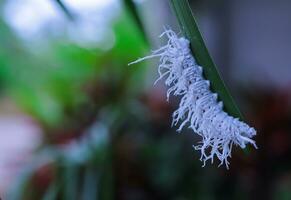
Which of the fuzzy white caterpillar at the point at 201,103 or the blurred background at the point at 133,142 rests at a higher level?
the blurred background at the point at 133,142

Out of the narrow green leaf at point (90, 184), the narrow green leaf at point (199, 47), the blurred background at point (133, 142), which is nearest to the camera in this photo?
the narrow green leaf at point (199, 47)

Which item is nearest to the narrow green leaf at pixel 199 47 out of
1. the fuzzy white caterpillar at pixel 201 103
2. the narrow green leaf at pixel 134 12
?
the fuzzy white caterpillar at pixel 201 103

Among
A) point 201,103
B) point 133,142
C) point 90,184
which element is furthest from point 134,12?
point 133,142

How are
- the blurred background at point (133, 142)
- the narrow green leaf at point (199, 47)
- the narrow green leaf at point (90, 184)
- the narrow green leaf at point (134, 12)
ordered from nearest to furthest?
1. the narrow green leaf at point (199, 47)
2. the narrow green leaf at point (134, 12)
3. the narrow green leaf at point (90, 184)
4. the blurred background at point (133, 142)

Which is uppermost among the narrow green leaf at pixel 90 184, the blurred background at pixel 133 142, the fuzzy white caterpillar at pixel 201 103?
the blurred background at pixel 133 142

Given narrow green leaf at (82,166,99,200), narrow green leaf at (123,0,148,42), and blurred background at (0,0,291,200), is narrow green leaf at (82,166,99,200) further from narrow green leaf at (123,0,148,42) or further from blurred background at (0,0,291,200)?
narrow green leaf at (123,0,148,42)

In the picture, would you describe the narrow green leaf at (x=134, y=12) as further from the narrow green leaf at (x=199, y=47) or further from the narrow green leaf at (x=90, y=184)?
the narrow green leaf at (x=90, y=184)

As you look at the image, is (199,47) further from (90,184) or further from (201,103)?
(90,184)

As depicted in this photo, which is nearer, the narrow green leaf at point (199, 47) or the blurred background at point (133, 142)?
the narrow green leaf at point (199, 47)

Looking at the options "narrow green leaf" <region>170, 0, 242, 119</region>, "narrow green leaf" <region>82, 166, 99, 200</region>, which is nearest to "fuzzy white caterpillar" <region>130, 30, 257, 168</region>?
"narrow green leaf" <region>170, 0, 242, 119</region>
